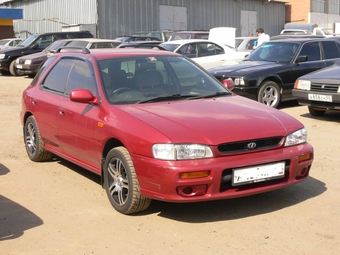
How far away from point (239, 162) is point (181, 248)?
93 centimetres

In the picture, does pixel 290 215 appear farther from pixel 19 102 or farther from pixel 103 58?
pixel 19 102

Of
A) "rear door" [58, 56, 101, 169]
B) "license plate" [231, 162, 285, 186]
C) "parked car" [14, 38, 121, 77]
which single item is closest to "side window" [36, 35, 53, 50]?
"parked car" [14, 38, 121, 77]

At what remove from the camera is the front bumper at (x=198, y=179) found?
4.65 m

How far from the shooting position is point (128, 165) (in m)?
4.99

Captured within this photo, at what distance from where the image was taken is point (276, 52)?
12602 millimetres

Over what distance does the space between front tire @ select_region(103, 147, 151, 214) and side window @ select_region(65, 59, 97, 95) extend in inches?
35.3

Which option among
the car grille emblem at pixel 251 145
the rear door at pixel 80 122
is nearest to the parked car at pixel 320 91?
the rear door at pixel 80 122

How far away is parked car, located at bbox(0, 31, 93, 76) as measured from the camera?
2198 centimetres

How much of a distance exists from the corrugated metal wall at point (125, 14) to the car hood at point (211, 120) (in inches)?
1044

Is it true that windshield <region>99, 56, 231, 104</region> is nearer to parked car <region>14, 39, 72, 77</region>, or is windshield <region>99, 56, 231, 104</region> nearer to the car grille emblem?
the car grille emblem

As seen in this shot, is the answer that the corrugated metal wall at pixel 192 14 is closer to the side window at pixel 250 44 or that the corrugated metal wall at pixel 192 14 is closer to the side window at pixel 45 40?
the side window at pixel 45 40

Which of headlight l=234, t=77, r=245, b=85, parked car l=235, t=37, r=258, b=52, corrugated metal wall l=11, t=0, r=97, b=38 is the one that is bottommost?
headlight l=234, t=77, r=245, b=85

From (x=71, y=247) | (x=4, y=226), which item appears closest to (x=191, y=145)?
(x=71, y=247)

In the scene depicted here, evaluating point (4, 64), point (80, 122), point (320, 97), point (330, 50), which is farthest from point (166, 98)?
point (4, 64)
